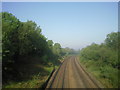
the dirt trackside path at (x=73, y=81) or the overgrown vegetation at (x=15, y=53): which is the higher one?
the overgrown vegetation at (x=15, y=53)

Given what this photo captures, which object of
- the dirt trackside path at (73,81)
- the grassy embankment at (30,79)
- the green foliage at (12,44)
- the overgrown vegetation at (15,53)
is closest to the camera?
the green foliage at (12,44)

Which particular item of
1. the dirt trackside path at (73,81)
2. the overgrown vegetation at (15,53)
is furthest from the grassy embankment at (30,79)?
the dirt trackside path at (73,81)

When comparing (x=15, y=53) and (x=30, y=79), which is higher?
(x=15, y=53)

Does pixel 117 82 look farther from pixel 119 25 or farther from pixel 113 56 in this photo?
pixel 119 25

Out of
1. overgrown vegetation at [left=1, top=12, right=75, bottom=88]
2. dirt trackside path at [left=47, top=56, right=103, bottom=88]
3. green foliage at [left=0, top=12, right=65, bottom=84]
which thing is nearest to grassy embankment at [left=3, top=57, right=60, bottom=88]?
overgrown vegetation at [left=1, top=12, right=75, bottom=88]

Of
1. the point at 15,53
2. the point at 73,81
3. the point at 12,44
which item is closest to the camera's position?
the point at 12,44

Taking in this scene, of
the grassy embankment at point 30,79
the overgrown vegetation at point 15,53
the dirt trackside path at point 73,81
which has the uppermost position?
the overgrown vegetation at point 15,53

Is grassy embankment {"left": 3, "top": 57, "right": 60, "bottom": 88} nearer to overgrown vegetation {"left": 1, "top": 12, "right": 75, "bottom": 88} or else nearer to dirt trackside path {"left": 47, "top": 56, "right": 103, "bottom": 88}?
overgrown vegetation {"left": 1, "top": 12, "right": 75, "bottom": 88}

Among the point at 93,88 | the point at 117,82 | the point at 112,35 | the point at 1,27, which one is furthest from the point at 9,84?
the point at 112,35

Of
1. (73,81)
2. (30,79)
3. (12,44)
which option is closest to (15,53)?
(12,44)

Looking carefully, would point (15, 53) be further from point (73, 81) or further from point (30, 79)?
point (73, 81)

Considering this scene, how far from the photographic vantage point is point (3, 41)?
13.8m

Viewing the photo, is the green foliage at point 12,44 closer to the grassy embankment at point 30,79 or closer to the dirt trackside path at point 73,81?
the grassy embankment at point 30,79

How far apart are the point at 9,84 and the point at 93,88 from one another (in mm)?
11284
